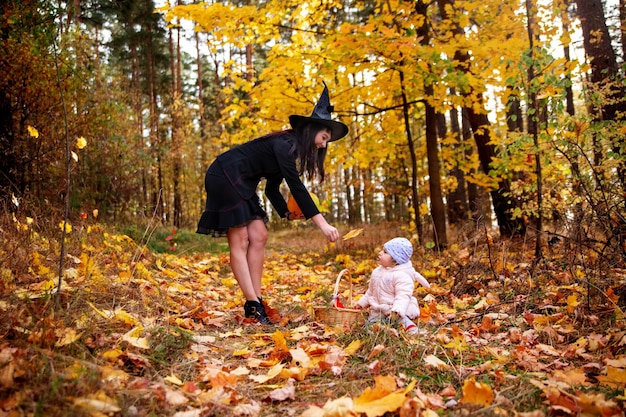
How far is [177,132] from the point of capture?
54.1 feet

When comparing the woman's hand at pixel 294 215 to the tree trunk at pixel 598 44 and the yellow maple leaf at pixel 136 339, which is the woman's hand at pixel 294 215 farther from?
the tree trunk at pixel 598 44

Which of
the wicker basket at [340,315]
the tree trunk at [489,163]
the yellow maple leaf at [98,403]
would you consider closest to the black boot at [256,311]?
the wicker basket at [340,315]

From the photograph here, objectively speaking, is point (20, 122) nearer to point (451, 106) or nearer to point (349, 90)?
point (349, 90)

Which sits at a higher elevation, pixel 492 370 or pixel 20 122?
pixel 20 122

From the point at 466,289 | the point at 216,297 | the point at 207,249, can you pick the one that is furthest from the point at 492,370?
the point at 207,249

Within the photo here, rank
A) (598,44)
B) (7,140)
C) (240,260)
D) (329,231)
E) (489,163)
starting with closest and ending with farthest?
(329,231)
(240,260)
(7,140)
(598,44)
(489,163)

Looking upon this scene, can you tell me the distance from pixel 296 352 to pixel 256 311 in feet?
3.72

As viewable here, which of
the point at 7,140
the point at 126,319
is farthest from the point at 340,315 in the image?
the point at 7,140

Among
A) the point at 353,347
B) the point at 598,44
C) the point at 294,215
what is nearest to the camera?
the point at 353,347

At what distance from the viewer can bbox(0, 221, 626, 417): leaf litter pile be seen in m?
1.80

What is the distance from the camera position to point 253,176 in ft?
11.7

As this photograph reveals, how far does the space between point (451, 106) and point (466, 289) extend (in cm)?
318

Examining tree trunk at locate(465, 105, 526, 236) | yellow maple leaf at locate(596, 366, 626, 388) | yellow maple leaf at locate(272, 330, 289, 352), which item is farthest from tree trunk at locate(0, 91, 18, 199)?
tree trunk at locate(465, 105, 526, 236)

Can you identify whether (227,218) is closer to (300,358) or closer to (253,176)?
(253,176)
